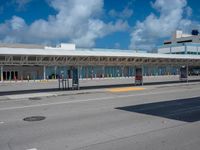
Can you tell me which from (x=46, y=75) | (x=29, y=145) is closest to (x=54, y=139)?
(x=29, y=145)

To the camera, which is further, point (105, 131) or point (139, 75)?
point (139, 75)

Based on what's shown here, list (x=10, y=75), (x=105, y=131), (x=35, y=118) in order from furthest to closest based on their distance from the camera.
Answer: (x=10, y=75)
(x=35, y=118)
(x=105, y=131)

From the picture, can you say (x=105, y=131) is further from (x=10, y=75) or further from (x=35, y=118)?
(x=10, y=75)

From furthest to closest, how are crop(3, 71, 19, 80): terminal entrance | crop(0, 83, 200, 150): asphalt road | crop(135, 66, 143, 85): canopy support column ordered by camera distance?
crop(3, 71, 19, 80): terminal entrance
crop(135, 66, 143, 85): canopy support column
crop(0, 83, 200, 150): asphalt road

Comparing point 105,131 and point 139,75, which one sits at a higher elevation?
point 139,75

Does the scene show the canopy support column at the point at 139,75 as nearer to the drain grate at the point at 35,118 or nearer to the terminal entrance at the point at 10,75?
the drain grate at the point at 35,118

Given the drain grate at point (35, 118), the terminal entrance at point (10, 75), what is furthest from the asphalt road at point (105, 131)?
the terminal entrance at point (10, 75)

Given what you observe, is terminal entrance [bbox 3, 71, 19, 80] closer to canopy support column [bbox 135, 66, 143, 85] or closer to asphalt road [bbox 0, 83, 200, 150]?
canopy support column [bbox 135, 66, 143, 85]

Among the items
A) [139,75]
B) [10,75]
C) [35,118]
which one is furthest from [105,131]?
[10,75]

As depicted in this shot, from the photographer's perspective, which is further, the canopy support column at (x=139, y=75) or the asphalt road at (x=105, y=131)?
the canopy support column at (x=139, y=75)

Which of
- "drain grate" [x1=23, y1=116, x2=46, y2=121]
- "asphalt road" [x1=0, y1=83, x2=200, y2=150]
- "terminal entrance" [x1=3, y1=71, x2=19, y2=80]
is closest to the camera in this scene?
"asphalt road" [x1=0, y1=83, x2=200, y2=150]

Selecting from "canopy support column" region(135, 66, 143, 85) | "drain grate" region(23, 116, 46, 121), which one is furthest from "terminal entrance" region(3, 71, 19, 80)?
"drain grate" region(23, 116, 46, 121)

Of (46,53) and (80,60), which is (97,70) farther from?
(46,53)

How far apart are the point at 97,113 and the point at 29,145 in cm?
567
